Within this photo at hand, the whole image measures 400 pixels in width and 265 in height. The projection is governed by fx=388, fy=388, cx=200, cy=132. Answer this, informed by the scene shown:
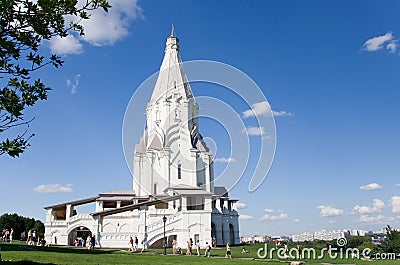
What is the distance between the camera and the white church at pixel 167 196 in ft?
135

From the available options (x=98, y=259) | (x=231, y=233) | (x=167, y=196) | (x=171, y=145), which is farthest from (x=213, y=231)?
(x=98, y=259)

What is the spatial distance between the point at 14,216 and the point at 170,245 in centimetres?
4414

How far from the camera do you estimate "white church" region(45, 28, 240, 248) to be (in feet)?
135

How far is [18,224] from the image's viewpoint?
238 ft

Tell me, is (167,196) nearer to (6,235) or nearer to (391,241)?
(6,235)

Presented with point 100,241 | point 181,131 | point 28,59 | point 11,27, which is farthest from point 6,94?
point 181,131

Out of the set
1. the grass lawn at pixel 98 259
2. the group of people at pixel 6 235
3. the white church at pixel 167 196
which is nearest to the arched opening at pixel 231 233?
the white church at pixel 167 196

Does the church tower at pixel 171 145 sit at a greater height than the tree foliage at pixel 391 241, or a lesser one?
greater

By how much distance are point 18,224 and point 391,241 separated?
62989mm

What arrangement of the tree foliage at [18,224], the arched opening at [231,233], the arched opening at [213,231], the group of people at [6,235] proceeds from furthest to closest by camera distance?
the tree foliage at [18,224] → the arched opening at [231,233] → the arched opening at [213,231] → the group of people at [6,235]

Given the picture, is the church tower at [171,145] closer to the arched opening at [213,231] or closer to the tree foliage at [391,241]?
the arched opening at [213,231]

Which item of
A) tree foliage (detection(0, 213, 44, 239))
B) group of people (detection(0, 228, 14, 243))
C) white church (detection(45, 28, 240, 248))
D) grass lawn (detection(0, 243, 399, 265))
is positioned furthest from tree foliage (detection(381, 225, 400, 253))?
tree foliage (detection(0, 213, 44, 239))

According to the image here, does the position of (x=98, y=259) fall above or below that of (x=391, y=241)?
above

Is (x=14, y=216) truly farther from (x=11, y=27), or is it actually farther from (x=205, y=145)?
(x=11, y=27)
